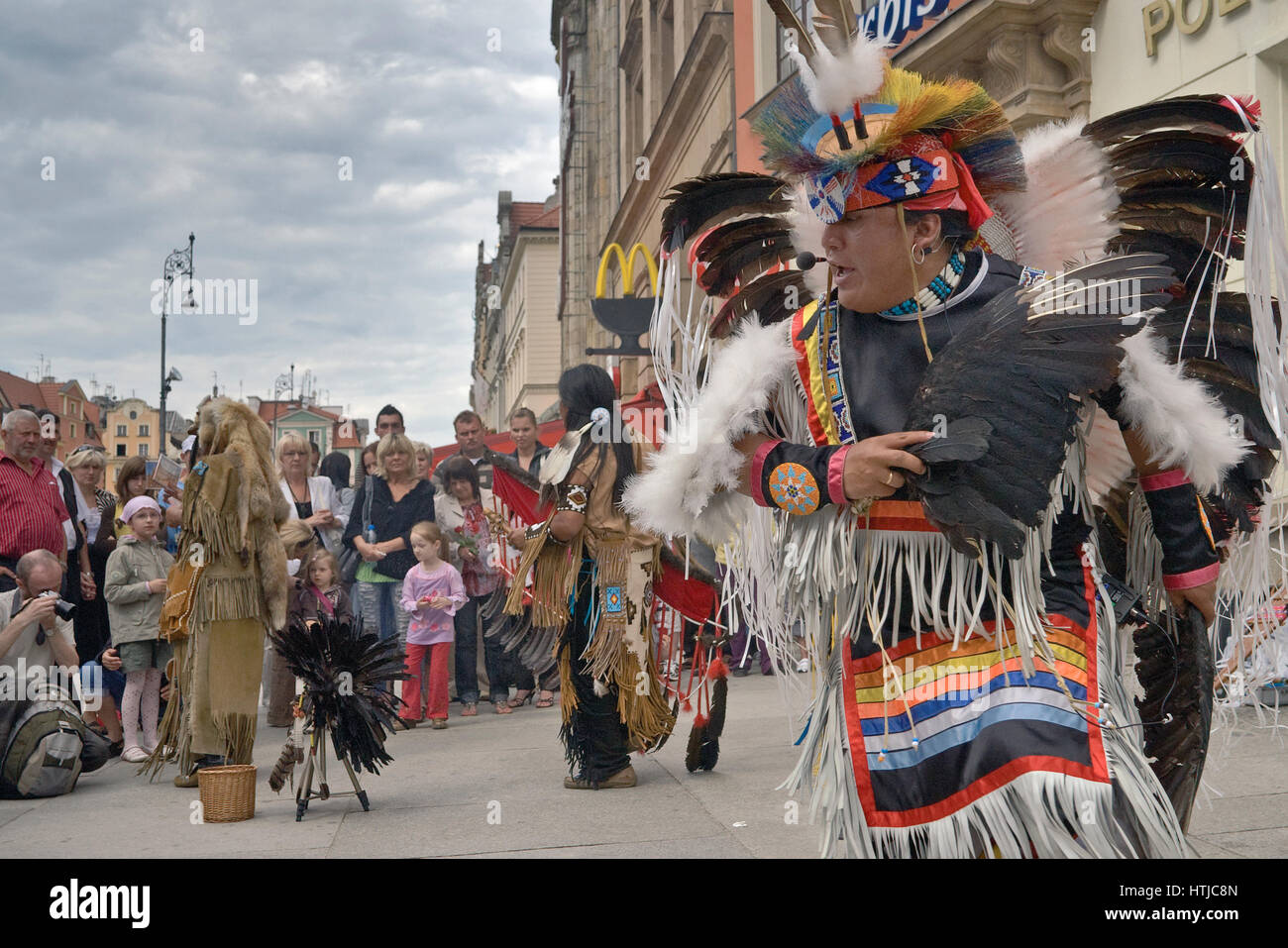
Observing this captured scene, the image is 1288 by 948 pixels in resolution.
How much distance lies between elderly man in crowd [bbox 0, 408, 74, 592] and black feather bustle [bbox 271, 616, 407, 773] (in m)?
2.40

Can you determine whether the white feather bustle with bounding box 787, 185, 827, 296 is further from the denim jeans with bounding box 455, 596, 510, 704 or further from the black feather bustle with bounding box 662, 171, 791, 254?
the denim jeans with bounding box 455, 596, 510, 704

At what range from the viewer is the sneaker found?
18.9ft

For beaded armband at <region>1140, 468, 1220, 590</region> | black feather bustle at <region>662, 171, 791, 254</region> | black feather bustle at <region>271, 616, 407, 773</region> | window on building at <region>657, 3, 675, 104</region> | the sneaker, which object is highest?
window on building at <region>657, 3, 675, 104</region>

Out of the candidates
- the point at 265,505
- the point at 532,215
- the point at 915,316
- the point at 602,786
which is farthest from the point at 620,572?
the point at 532,215

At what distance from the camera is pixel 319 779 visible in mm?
5562

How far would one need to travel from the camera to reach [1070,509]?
2666 millimetres

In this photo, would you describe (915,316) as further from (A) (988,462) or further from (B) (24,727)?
(B) (24,727)

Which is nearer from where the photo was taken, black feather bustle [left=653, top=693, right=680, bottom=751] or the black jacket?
black feather bustle [left=653, top=693, right=680, bottom=751]

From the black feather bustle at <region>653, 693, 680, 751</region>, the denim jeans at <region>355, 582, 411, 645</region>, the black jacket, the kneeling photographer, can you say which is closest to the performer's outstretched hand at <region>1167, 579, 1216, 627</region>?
the black feather bustle at <region>653, 693, 680, 751</region>

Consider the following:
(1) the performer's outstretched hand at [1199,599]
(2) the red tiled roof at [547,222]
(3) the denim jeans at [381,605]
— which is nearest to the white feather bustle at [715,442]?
(1) the performer's outstretched hand at [1199,599]

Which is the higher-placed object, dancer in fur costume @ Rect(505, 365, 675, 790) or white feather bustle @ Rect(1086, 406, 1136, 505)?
white feather bustle @ Rect(1086, 406, 1136, 505)

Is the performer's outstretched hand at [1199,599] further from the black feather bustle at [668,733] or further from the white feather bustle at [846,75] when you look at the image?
the black feather bustle at [668,733]

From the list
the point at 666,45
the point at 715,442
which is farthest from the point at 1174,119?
the point at 666,45

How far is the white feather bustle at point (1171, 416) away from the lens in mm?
2619
